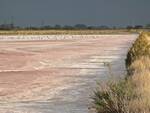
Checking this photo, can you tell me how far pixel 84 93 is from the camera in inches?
599

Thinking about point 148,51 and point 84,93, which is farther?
point 148,51

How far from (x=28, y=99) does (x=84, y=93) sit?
1.91 meters

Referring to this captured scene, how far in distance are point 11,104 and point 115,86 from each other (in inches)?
128

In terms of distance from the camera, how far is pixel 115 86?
1108 cm

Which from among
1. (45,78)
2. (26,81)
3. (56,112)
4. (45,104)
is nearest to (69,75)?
(45,78)

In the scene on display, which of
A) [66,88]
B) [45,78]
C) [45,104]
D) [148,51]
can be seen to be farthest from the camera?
[148,51]

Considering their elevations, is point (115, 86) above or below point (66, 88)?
above

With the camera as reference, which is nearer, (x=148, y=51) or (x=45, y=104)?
(x=45, y=104)

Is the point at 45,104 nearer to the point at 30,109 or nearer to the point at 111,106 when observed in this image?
the point at 30,109

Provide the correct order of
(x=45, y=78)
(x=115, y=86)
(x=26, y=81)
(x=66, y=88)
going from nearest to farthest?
1. (x=115, y=86)
2. (x=66, y=88)
3. (x=26, y=81)
4. (x=45, y=78)

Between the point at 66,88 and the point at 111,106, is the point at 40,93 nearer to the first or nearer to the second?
the point at 66,88

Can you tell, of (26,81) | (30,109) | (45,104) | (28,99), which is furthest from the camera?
(26,81)

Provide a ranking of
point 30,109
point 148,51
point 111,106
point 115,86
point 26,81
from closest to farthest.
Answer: point 111,106
point 115,86
point 30,109
point 26,81
point 148,51

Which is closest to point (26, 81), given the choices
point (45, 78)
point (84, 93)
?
point (45, 78)
